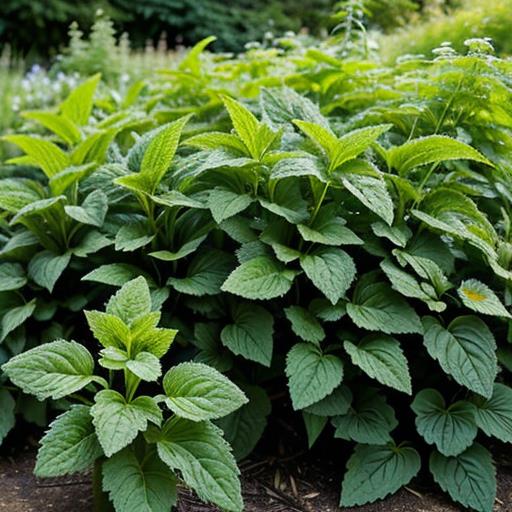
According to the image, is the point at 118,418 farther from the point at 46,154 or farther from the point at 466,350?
the point at 46,154

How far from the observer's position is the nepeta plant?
1.83 metres

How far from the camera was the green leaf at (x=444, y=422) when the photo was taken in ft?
7.59

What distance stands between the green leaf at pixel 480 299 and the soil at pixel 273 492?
0.64m

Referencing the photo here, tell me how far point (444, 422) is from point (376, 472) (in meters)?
0.29

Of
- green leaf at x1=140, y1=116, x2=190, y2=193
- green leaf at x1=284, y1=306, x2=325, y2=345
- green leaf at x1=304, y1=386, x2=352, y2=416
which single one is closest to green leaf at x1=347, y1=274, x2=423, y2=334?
green leaf at x1=284, y1=306, x2=325, y2=345

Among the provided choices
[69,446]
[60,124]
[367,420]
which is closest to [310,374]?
[367,420]

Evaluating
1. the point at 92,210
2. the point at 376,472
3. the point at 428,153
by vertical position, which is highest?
the point at 428,153

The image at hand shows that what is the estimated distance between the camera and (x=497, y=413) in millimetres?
2395

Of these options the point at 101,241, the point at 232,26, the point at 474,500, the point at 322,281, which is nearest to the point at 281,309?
the point at 322,281

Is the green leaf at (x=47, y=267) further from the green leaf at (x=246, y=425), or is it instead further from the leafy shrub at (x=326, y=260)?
the green leaf at (x=246, y=425)

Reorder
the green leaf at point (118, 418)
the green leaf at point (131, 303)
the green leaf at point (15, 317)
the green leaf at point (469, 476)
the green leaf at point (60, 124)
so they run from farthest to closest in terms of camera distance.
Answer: the green leaf at point (60, 124) → the green leaf at point (15, 317) → the green leaf at point (469, 476) → the green leaf at point (131, 303) → the green leaf at point (118, 418)

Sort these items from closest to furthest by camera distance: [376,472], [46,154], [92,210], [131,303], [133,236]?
[131,303], [376,472], [133,236], [92,210], [46,154]

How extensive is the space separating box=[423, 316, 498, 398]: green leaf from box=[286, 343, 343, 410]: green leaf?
340 mm

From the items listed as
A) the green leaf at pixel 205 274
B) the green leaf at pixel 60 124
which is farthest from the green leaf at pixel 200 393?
the green leaf at pixel 60 124
